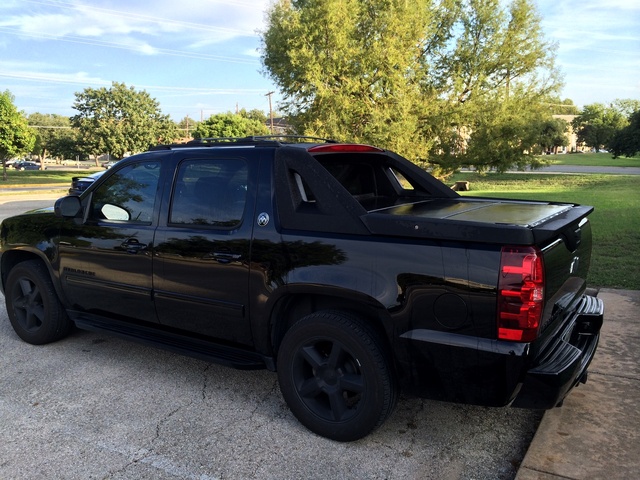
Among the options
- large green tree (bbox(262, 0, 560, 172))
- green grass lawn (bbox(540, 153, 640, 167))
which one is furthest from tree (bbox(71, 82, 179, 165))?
green grass lawn (bbox(540, 153, 640, 167))

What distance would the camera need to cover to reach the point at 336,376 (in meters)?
3.15

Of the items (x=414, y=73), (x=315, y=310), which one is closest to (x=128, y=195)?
(x=315, y=310)

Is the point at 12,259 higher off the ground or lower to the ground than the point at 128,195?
lower

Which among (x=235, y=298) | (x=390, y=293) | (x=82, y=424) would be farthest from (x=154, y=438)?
(x=390, y=293)

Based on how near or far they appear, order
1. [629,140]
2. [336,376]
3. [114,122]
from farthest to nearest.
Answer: [629,140], [114,122], [336,376]

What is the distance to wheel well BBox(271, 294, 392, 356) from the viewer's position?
2998mm

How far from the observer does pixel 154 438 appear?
10.6ft

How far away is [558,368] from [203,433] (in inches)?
82.0

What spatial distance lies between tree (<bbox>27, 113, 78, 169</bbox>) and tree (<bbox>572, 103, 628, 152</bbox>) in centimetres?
8330

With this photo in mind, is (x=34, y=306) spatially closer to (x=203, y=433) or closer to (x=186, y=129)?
(x=203, y=433)

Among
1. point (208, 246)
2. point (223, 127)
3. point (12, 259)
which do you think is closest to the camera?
point (208, 246)

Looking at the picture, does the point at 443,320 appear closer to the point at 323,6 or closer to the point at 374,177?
the point at 374,177

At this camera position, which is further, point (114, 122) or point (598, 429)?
point (114, 122)

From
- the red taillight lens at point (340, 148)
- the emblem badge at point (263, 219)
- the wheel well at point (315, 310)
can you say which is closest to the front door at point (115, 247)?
the emblem badge at point (263, 219)
